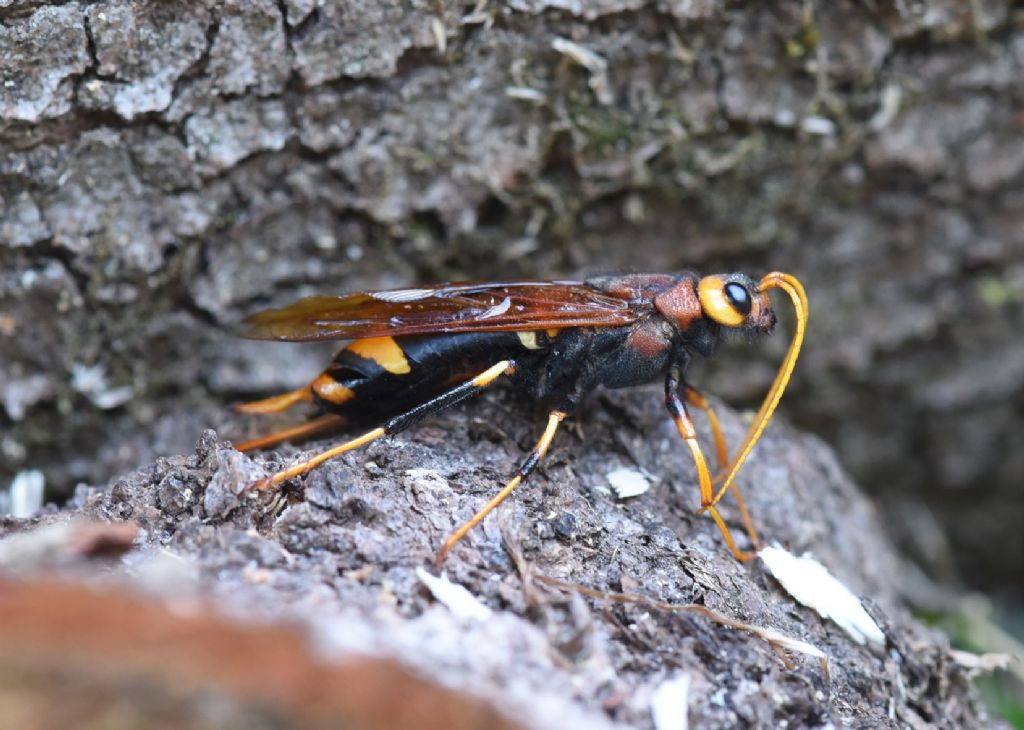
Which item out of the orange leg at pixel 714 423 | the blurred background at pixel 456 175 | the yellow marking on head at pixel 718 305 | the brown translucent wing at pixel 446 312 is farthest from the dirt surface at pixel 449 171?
the orange leg at pixel 714 423

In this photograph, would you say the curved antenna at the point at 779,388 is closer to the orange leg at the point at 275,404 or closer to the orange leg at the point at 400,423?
the orange leg at the point at 400,423

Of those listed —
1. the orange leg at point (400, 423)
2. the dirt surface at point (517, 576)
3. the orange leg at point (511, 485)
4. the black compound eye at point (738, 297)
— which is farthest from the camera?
the black compound eye at point (738, 297)

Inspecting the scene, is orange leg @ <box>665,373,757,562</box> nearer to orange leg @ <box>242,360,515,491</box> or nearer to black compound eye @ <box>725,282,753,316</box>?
black compound eye @ <box>725,282,753,316</box>

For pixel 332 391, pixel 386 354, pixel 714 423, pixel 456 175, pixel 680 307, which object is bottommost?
pixel 714 423

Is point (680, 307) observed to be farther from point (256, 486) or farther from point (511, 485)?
point (256, 486)

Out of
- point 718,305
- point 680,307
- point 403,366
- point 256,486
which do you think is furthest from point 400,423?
point 718,305
